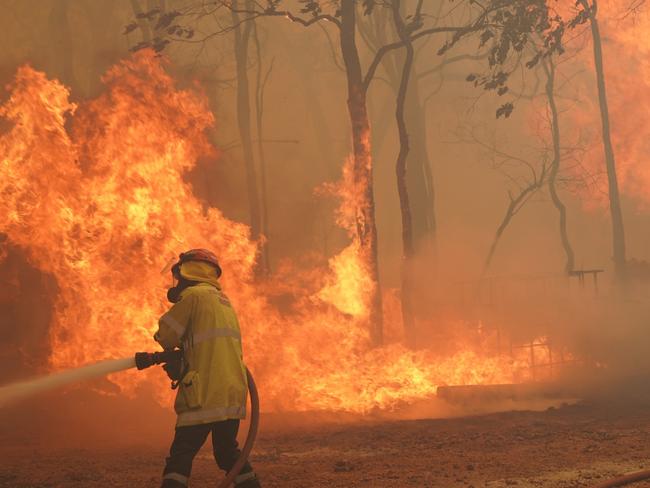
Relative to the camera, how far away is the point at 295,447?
29.6ft

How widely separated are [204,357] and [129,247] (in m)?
6.72

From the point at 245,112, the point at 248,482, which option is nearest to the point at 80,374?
the point at 248,482

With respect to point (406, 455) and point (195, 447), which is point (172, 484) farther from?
point (406, 455)

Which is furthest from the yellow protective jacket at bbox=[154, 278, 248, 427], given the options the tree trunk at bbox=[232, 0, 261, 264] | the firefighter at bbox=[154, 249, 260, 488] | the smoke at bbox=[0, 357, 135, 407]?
the tree trunk at bbox=[232, 0, 261, 264]

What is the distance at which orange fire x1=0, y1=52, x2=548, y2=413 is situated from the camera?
1173cm

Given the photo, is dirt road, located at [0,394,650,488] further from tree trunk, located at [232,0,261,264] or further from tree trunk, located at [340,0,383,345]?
tree trunk, located at [232,0,261,264]

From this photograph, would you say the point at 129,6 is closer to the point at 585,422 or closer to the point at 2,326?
the point at 2,326

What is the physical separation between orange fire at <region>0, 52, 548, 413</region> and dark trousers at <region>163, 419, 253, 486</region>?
19.3ft

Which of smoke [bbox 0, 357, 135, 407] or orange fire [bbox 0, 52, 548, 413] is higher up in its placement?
orange fire [bbox 0, 52, 548, 413]

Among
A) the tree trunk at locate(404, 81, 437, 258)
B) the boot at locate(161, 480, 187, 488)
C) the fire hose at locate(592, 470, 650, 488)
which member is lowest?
the fire hose at locate(592, 470, 650, 488)

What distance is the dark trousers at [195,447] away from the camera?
18.0 ft

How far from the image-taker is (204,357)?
569cm

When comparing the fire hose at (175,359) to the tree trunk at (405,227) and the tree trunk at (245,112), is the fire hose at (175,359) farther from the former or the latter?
the tree trunk at (245,112)

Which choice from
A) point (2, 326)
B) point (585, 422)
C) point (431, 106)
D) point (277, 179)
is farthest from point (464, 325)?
point (431, 106)
